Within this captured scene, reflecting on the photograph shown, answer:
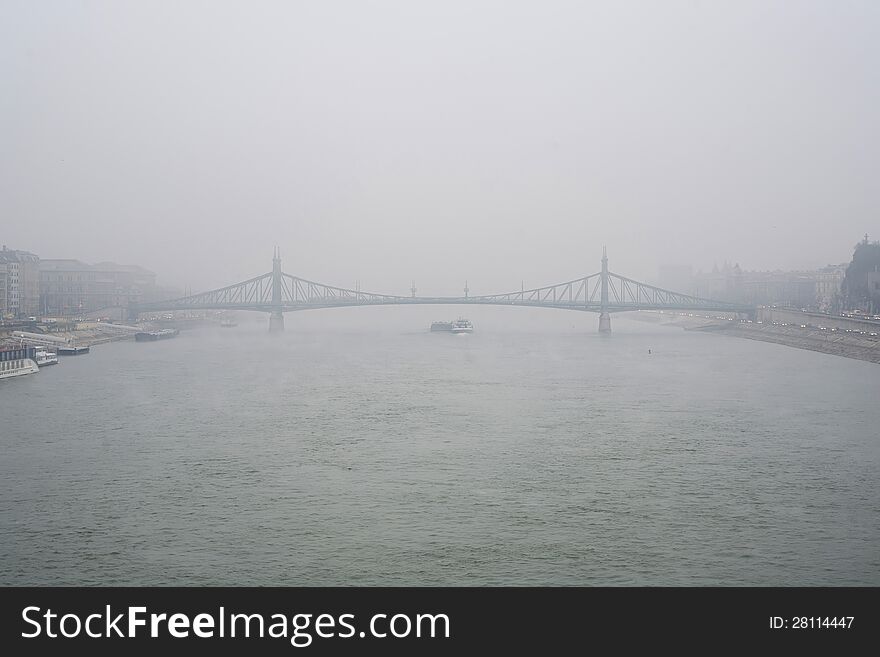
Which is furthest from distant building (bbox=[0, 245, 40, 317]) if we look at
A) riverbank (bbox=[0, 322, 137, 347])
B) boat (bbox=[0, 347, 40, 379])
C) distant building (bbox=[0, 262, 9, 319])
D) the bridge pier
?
boat (bbox=[0, 347, 40, 379])

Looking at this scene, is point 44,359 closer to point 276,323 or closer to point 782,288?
point 276,323

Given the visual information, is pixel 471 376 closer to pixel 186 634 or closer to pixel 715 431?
pixel 715 431

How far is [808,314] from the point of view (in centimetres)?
4319

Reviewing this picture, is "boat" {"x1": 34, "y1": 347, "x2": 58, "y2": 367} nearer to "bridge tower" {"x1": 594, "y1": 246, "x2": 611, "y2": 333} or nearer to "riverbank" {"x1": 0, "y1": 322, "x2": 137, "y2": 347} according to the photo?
"riverbank" {"x1": 0, "y1": 322, "x2": 137, "y2": 347}

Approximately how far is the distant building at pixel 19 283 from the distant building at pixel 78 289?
162 inches

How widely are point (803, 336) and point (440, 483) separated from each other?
113 feet

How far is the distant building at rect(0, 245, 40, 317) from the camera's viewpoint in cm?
4803

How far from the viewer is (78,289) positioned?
6438 centimetres

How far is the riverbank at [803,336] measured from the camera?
32.6 meters

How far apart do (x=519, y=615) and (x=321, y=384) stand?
58.1ft

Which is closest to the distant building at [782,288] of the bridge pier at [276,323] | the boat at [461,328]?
the boat at [461,328]

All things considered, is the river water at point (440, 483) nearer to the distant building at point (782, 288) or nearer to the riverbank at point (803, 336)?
the riverbank at point (803, 336)

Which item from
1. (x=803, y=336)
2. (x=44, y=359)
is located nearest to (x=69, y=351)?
(x=44, y=359)

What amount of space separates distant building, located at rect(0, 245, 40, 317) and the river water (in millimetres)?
28317
